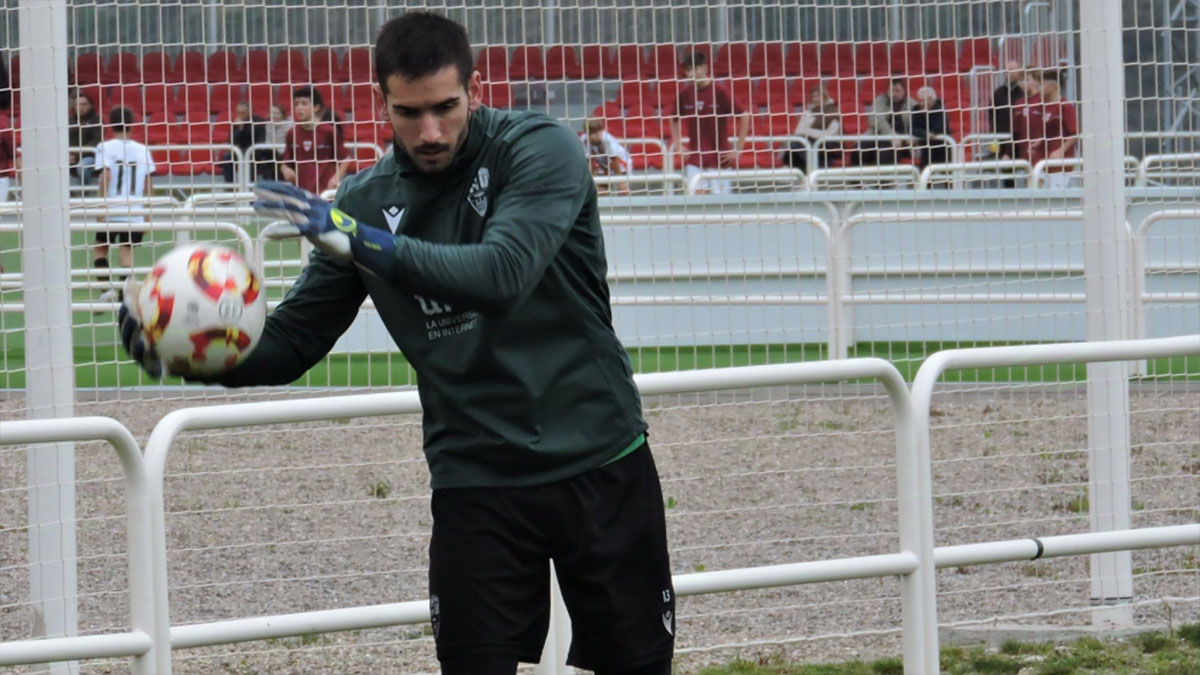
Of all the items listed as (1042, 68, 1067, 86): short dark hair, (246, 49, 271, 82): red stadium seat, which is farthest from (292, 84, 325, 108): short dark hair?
(1042, 68, 1067, 86): short dark hair

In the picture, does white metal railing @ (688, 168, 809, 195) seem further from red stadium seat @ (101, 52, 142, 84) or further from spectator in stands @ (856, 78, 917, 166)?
red stadium seat @ (101, 52, 142, 84)

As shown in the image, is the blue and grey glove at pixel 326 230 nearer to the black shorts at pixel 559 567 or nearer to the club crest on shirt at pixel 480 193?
the club crest on shirt at pixel 480 193

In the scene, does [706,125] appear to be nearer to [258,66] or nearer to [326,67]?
[326,67]

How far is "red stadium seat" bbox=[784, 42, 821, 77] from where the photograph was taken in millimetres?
6961

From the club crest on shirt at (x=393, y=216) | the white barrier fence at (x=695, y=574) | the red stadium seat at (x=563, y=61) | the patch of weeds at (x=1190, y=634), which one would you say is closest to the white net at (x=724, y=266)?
the red stadium seat at (x=563, y=61)

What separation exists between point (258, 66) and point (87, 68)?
620 mm

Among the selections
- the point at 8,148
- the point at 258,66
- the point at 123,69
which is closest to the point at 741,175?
the point at 258,66

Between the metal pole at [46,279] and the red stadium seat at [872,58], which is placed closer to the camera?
the metal pole at [46,279]

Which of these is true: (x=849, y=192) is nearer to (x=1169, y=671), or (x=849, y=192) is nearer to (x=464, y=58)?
(x=1169, y=671)

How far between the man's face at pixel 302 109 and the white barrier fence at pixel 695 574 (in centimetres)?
220

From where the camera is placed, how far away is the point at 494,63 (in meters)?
6.70

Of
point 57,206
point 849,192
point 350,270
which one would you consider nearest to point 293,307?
point 350,270

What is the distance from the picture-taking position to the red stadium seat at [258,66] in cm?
629

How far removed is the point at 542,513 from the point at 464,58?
96cm
